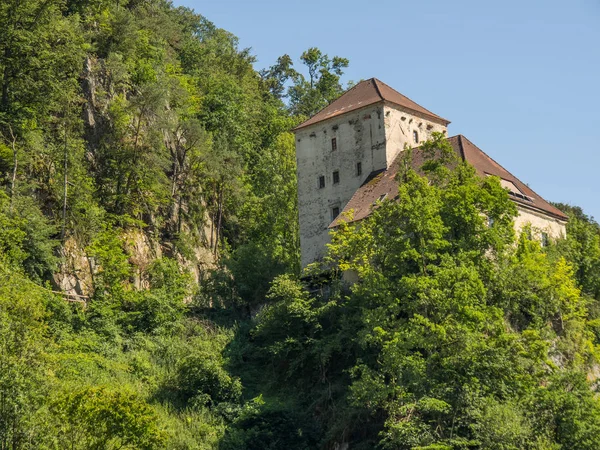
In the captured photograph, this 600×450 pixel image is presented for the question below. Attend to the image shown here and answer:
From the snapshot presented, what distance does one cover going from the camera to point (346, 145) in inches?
1980

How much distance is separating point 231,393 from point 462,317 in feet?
32.3

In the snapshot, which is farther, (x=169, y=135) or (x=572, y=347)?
(x=169, y=135)

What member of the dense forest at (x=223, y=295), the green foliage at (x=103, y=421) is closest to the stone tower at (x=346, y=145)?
the dense forest at (x=223, y=295)

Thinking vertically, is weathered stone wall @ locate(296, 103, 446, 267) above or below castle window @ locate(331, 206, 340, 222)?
above

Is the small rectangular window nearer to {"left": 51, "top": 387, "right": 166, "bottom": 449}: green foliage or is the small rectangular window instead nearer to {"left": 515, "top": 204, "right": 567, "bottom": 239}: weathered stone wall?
{"left": 515, "top": 204, "right": 567, "bottom": 239}: weathered stone wall

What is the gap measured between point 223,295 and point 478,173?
13.6m

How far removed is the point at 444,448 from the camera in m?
32.6

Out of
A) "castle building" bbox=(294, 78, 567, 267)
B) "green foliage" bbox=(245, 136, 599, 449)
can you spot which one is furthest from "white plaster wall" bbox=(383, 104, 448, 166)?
"green foliage" bbox=(245, 136, 599, 449)

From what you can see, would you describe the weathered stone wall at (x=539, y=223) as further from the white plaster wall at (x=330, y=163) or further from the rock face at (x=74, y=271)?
the rock face at (x=74, y=271)

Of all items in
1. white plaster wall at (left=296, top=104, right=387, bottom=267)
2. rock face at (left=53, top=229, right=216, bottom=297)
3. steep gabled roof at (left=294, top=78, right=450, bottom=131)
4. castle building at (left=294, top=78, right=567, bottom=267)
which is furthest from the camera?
steep gabled roof at (left=294, top=78, right=450, bottom=131)

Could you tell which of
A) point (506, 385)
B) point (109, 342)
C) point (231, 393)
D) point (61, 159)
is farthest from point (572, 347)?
point (61, 159)

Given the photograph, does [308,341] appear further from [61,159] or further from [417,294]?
[61,159]

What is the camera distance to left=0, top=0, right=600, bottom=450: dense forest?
34.5m

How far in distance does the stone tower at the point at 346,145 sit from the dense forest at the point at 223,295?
3.29 m
